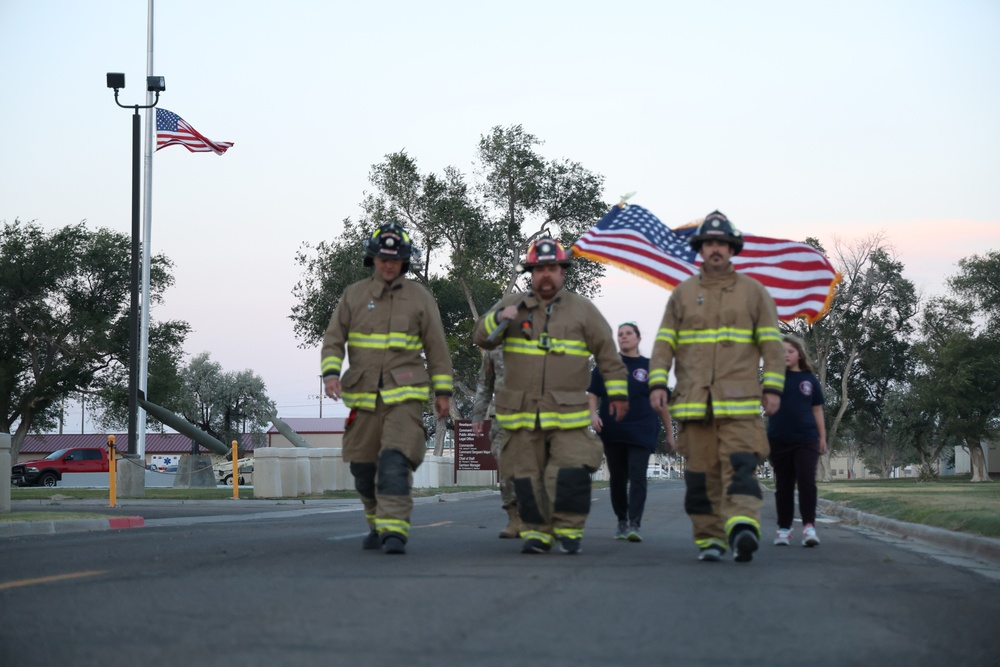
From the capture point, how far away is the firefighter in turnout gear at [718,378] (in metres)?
8.48

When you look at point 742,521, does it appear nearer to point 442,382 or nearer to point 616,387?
point 616,387

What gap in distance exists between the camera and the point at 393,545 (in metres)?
8.88

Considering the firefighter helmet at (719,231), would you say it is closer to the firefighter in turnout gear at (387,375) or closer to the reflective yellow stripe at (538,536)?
the firefighter in turnout gear at (387,375)

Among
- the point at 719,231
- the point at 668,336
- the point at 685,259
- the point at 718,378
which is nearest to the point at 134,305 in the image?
the point at 685,259

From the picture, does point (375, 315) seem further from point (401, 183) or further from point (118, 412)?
point (118, 412)

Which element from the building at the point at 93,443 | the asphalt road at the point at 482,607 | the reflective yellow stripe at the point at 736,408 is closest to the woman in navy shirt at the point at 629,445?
the asphalt road at the point at 482,607

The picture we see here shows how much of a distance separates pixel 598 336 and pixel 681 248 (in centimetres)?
524

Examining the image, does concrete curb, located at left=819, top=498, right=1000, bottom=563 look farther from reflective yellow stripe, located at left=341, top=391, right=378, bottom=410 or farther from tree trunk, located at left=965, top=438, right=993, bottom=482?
tree trunk, located at left=965, top=438, right=993, bottom=482

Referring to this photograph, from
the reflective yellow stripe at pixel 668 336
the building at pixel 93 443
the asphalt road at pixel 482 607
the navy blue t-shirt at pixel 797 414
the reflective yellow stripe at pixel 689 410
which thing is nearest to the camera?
the asphalt road at pixel 482 607

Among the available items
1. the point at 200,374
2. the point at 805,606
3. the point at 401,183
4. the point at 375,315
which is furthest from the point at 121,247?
the point at 805,606

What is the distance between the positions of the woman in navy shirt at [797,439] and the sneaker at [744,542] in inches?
99.5

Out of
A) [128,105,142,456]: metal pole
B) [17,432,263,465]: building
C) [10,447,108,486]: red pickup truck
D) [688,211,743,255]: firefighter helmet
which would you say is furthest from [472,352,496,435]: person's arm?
[17,432,263,465]: building

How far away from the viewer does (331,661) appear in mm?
4602

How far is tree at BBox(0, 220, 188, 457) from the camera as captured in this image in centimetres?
5494
